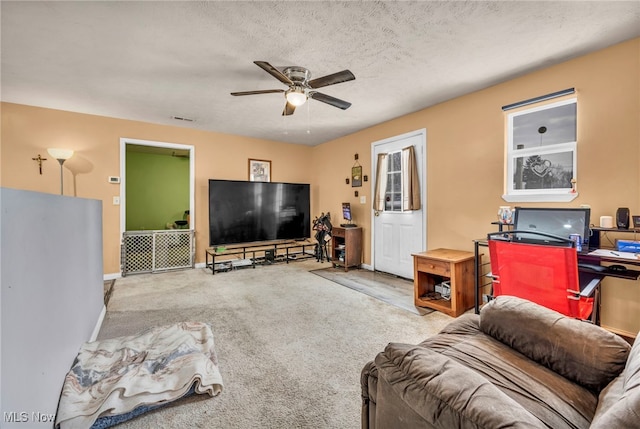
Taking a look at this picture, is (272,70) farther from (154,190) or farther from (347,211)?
(154,190)

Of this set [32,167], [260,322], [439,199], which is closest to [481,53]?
[439,199]

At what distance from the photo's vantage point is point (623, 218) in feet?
7.20

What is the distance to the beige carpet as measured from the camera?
153cm

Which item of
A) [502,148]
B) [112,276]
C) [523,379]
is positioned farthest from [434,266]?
[112,276]

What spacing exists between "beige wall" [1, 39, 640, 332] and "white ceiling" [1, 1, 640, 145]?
0.23 metres

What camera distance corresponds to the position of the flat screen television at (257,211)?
4.80 metres

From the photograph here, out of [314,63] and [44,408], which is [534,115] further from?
[44,408]

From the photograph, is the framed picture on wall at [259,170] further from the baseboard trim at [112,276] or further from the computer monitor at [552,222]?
the computer monitor at [552,222]

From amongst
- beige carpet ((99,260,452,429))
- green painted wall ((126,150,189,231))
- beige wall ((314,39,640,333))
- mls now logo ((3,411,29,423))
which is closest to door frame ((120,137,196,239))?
beige carpet ((99,260,452,429))

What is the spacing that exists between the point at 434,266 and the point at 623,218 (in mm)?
1526

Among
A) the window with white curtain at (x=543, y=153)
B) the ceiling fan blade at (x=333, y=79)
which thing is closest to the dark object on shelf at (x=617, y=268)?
the window with white curtain at (x=543, y=153)

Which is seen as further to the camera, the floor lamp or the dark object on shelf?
the floor lamp

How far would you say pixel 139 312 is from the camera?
116 inches

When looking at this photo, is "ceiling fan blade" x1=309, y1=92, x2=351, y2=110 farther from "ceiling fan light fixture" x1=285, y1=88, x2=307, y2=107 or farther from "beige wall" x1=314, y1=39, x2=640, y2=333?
"beige wall" x1=314, y1=39, x2=640, y2=333
